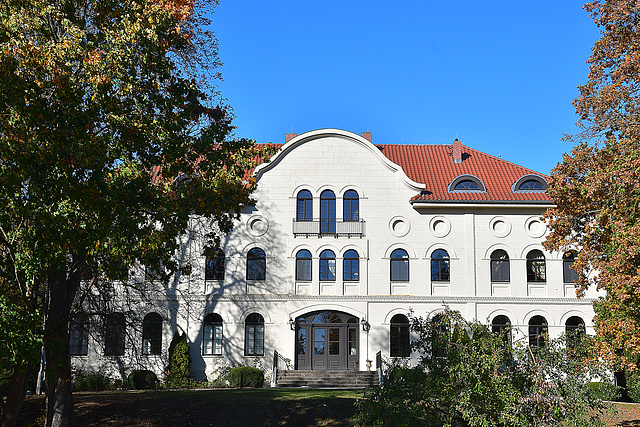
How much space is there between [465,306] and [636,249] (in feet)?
48.3

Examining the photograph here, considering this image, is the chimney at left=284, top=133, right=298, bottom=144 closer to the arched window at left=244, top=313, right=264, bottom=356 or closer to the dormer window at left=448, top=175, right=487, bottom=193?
the dormer window at left=448, top=175, right=487, bottom=193

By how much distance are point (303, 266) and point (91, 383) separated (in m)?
10.2

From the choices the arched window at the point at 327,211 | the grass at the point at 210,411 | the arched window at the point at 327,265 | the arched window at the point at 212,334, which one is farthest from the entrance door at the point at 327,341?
the grass at the point at 210,411

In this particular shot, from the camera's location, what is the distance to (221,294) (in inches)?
1079

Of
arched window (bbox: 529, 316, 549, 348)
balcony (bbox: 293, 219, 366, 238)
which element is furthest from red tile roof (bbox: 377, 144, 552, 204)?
arched window (bbox: 529, 316, 549, 348)

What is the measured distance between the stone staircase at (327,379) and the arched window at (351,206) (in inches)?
272

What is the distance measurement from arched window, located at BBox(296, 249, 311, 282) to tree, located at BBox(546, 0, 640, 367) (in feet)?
41.9

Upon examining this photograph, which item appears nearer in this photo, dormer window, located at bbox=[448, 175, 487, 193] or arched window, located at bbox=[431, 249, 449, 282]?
arched window, located at bbox=[431, 249, 449, 282]

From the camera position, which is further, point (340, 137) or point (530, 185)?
point (340, 137)

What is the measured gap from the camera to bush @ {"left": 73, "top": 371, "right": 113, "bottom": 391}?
25250mm

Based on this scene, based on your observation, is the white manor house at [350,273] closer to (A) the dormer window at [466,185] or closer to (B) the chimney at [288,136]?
(A) the dormer window at [466,185]

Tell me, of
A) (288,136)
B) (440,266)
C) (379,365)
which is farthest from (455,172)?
(379,365)

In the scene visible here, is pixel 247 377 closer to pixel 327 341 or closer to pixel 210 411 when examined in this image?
pixel 327 341

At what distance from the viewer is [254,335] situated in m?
27.3
